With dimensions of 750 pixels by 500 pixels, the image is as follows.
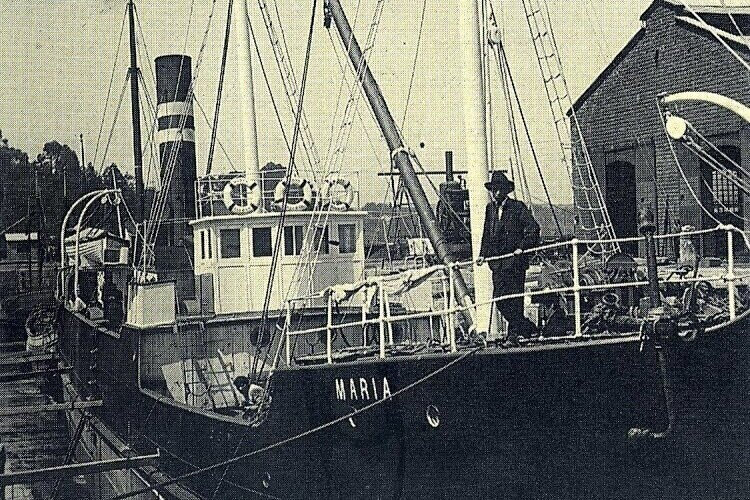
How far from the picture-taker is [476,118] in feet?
30.2

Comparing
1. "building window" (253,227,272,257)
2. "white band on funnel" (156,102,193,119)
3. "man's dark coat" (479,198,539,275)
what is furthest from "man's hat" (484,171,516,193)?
"white band on funnel" (156,102,193,119)

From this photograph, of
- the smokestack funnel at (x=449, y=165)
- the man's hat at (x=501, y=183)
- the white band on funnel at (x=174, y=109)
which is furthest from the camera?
the white band on funnel at (x=174, y=109)

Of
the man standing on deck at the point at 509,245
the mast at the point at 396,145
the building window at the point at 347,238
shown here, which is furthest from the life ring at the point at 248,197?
the man standing on deck at the point at 509,245

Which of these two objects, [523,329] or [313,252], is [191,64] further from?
[523,329]

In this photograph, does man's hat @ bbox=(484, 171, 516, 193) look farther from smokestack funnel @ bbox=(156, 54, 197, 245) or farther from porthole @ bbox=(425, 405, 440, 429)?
smokestack funnel @ bbox=(156, 54, 197, 245)

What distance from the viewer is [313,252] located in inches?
540

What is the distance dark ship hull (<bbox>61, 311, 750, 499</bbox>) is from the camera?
316 inches

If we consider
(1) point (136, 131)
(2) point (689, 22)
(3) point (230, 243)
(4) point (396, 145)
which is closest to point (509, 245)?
(4) point (396, 145)

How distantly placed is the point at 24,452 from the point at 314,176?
26.8 feet

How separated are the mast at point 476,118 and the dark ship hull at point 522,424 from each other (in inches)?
36.0

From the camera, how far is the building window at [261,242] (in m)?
13.7

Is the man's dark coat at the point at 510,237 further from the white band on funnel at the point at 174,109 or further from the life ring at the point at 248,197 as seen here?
the white band on funnel at the point at 174,109

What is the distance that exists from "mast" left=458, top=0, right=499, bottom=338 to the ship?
27mm

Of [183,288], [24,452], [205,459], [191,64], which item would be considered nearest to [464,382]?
[205,459]
